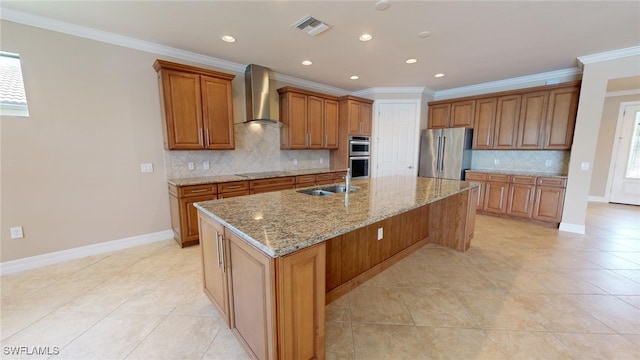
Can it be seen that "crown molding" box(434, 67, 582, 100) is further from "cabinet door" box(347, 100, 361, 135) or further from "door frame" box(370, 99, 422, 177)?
"cabinet door" box(347, 100, 361, 135)

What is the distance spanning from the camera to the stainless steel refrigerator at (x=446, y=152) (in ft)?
16.0

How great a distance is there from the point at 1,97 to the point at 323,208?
3.50 m

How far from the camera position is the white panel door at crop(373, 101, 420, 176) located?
5.34 meters

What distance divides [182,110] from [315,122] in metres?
2.32

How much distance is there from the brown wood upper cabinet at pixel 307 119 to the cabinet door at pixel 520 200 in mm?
3398

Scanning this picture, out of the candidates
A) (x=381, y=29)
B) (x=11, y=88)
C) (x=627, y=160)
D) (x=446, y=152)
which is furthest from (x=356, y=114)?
(x=627, y=160)

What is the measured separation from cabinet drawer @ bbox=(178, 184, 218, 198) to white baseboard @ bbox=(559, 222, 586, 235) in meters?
5.43

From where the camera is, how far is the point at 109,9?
2354mm

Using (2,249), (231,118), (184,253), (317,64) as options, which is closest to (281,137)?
(231,118)

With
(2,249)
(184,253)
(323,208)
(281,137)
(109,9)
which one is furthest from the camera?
(281,137)

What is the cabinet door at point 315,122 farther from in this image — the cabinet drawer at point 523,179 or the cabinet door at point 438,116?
the cabinet drawer at point 523,179

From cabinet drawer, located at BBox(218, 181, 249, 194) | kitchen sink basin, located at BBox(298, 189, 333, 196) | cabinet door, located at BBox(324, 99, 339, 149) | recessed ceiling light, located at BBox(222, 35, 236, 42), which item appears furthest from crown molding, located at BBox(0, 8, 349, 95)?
kitchen sink basin, located at BBox(298, 189, 333, 196)

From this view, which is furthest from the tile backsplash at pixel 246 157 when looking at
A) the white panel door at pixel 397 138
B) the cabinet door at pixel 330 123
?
the white panel door at pixel 397 138

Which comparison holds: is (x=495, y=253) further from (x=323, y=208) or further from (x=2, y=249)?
(x=2, y=249)
